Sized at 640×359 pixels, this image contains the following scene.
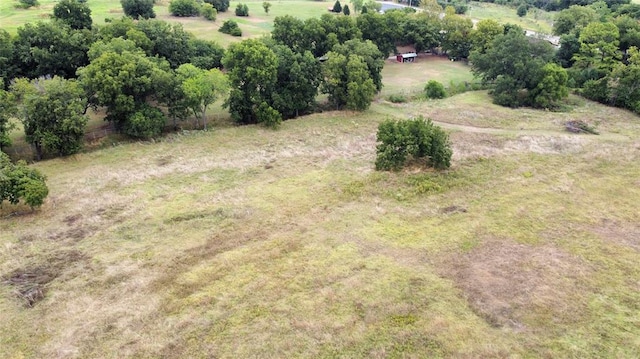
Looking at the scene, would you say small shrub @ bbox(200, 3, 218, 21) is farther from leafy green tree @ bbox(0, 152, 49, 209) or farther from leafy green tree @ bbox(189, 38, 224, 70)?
leafy green tree @ bbox(0, 152, 49, 209)

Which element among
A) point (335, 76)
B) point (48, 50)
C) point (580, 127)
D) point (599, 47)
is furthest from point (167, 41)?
point (599, 47)

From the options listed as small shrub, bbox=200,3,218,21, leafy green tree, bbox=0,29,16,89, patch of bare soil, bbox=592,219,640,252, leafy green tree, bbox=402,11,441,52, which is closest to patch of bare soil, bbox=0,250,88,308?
leafy green tree, bbox=0,29,16,89

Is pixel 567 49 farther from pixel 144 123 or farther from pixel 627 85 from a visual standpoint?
pixel 144 123

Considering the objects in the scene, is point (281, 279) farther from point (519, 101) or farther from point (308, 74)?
Answer: point (519, 101)

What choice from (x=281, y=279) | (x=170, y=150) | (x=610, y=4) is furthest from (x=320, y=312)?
(x=610, y=4)

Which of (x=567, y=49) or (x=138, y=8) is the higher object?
(x=138, y=8)

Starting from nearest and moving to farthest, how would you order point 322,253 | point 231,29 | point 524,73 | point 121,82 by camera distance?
point 322,253, point 121,82, point 524,73, point 231,29

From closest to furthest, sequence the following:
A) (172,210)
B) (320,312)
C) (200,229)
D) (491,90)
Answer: (320,312) → (200,229) → (172,210) → (491,90)

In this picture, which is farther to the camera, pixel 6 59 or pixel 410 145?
pixel 6 59

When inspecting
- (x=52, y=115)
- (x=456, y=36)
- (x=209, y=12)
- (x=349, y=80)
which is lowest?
(x=52, y=115)
